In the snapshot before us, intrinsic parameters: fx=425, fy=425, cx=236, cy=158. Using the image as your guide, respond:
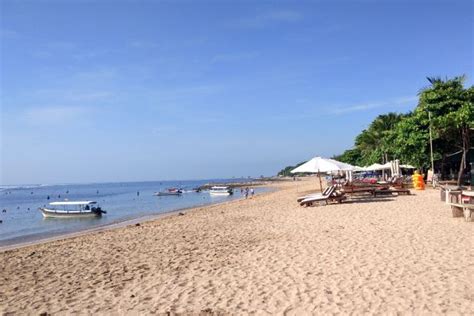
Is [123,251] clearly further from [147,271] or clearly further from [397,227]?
[397,227]

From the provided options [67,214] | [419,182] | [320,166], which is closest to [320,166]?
[320,166]

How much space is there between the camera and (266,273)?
7086 mm

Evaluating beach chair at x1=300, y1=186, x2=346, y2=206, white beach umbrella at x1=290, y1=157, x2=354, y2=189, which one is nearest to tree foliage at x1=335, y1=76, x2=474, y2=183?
white beach umbrella at x1=290, y1=157, x2=354, y2=189

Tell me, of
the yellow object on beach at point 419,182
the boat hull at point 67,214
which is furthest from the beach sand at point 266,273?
the boat hull at point 67,214

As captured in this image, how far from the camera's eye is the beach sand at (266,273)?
554 cm

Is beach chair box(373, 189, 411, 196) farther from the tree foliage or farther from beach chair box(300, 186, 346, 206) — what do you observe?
the tree foliage

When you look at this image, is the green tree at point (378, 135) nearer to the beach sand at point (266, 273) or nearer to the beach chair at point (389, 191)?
A: the beach chair at point (389, 191)

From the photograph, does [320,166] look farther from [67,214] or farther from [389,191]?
[67,214]

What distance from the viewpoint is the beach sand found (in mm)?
5543

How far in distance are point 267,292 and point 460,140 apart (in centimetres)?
2616

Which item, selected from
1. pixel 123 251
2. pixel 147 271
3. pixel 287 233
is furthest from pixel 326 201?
pixel 147 271

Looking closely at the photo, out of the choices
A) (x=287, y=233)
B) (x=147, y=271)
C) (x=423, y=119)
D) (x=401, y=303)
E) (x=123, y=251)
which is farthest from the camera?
(x=423, y=119)

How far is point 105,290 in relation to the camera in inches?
266

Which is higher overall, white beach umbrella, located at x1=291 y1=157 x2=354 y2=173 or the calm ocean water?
white beach umbrella, located at x1=291 y1=157 x2=354 y2=173
